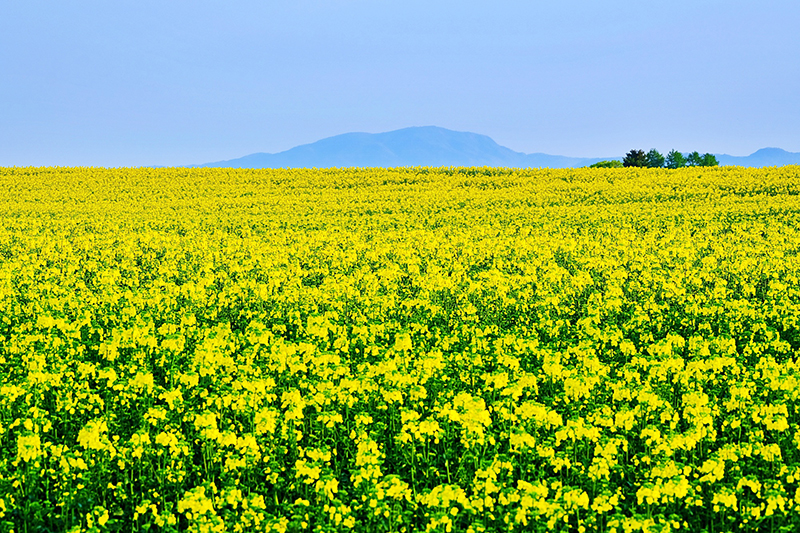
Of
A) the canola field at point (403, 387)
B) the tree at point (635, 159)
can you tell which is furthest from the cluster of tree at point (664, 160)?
the canola field at point (403, 387)

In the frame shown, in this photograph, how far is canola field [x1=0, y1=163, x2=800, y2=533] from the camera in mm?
6594

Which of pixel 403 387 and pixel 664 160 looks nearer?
pixel 403 387

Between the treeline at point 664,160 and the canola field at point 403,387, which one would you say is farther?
the treeline at point 664,160

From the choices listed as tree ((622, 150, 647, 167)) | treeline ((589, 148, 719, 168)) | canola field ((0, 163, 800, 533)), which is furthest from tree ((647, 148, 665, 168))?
canola field ((0, 163, 800, 533))

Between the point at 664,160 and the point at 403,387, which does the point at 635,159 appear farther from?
the point at 403,387

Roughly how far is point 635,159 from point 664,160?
35.0 m

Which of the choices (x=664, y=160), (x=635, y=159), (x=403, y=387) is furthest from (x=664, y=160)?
(x=403, y=387)

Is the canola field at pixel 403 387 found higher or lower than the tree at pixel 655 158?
lower

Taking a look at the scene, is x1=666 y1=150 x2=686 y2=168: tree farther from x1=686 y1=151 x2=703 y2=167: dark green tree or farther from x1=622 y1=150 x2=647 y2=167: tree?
x1=622 y1=150 x2=647 y2=167: tree

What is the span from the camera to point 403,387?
29.4ft

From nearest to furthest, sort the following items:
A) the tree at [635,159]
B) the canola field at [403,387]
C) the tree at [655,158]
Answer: the canola field at [403,387], the tree at [635,159], the tree at [655,158]

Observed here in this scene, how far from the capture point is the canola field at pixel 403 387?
21.6 ft

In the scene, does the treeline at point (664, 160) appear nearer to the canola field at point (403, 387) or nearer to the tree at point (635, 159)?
the tree at point (635, 159)

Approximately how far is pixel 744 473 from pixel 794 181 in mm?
43943
